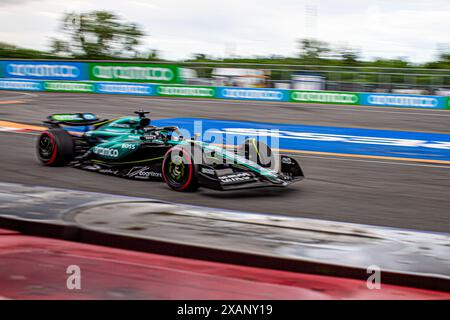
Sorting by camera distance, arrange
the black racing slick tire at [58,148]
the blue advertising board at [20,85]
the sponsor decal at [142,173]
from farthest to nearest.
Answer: the blue advertising board at [20,85]
the black racing slick tire at [58,148]
the sponsor decal at [142,173]

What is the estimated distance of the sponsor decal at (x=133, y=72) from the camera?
27.3 m

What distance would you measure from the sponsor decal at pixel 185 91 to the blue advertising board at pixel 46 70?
4.69m

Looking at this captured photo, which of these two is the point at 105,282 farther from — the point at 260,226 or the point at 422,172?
the point at 422,172

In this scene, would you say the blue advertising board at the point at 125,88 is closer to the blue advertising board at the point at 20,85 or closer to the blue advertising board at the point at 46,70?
the blue advertising board at the point at 46,70

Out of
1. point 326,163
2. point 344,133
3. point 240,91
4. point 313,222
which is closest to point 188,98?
point 240,91

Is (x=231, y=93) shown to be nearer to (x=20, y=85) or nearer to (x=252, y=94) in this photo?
(x=252, y=94)

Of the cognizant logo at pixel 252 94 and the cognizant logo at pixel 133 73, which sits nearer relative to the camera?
the cognizant logo at pixel 252 94

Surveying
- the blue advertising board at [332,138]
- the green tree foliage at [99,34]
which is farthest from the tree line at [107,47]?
the blue advertising board at [332,138]

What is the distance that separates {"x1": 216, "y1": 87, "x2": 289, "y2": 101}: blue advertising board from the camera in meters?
25.2

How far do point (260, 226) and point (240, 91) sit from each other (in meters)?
20.9

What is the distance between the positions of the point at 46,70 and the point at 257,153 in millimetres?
23303

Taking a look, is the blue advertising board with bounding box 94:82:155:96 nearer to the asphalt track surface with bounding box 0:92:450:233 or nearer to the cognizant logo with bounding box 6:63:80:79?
the cognizant logo with bounding box 6:63:80:79

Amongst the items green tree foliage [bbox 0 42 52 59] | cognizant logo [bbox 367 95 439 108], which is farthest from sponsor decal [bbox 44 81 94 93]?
cognizant logo [bbox 367 95 439 108]

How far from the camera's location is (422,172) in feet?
32.2
